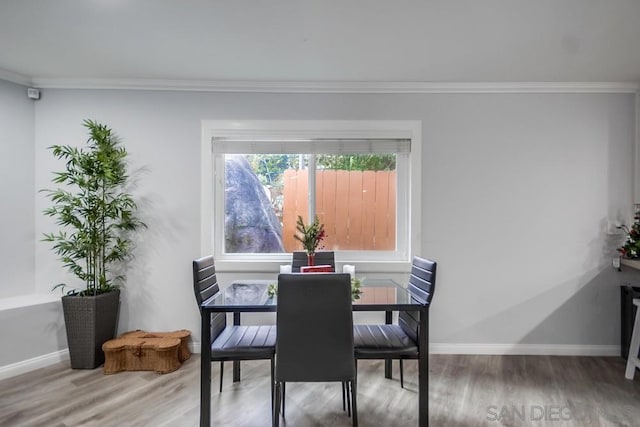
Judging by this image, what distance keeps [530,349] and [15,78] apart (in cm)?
513

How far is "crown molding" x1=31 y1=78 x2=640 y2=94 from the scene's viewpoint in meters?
3.03

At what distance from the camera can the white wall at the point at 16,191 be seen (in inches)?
114

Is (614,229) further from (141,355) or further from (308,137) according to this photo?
(141,355)

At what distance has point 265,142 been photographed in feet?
10.4

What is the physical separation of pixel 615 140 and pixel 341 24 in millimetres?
2730

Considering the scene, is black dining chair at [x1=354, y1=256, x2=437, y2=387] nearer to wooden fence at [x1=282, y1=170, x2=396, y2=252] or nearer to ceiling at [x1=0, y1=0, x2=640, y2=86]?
wooden fence at [x1=282, y1=170, x2=396, y2=252]

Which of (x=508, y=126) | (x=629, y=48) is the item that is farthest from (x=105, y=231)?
(x=629, y=48)

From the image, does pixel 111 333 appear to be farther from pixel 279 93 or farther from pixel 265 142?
pixel 279 93

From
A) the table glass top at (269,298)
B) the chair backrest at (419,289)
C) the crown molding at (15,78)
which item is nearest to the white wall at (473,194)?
the crown molding at (15,78)

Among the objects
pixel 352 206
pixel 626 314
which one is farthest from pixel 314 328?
pixel 626 314

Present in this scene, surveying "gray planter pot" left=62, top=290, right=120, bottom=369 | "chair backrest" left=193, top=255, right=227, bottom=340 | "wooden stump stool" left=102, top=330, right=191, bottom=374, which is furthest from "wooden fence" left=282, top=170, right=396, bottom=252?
"gray planter pot" left=62, top=290, right=120, bottom=369

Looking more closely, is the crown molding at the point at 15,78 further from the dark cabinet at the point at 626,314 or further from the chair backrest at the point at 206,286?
the dark cabinet at the point at 626,314

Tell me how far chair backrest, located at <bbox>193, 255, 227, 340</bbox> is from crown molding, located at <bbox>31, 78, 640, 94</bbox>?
5.37 ft

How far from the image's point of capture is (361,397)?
2355mm
